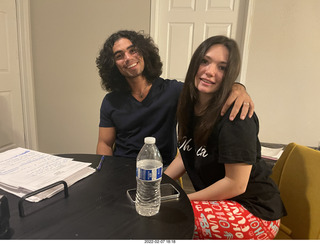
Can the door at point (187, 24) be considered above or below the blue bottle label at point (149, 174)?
above

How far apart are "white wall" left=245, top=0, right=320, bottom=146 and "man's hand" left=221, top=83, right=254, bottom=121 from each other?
177cm

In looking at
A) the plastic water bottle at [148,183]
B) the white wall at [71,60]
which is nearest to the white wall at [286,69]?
the white wall at [71,60]

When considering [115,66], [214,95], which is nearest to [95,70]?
[115,66]

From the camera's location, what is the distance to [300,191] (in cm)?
103

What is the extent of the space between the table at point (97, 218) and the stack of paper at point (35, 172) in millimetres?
31

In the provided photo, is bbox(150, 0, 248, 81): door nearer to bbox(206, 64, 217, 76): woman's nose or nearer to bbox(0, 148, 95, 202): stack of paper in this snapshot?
bbox(206, 64, 217, 76): woman's nose

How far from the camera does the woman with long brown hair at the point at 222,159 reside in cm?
92

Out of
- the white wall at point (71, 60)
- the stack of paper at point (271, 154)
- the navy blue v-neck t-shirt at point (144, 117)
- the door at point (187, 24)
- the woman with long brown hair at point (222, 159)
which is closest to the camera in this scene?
the woman with long brown hair at point (222, 159)

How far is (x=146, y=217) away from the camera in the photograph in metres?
0.72

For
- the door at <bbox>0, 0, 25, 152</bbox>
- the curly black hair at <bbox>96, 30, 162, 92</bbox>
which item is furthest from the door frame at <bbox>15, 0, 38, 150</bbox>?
the curly black hair at <bbox>96, 30, 162, 92</bbox>

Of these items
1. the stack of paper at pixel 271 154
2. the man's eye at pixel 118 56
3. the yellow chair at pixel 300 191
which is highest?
the man's eye at pixel 118 56

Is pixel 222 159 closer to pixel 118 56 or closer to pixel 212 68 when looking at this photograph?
pixel 212 68

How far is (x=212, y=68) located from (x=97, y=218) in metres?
0.74

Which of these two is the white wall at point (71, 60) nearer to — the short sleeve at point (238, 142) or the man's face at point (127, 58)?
the man's face at point (127, 58)
